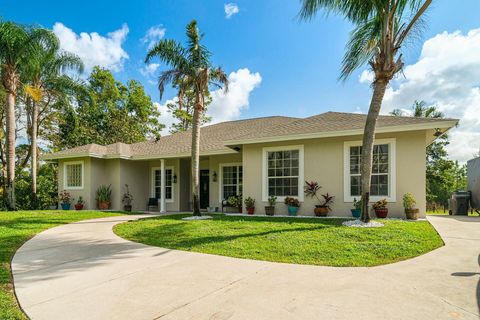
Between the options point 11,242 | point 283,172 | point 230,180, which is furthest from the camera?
point 230,180

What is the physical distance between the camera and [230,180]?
1502cm

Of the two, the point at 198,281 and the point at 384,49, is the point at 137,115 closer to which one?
the point at 384,49

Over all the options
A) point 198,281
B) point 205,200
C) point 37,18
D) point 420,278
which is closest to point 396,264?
point 420,278

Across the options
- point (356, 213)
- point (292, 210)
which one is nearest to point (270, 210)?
point (292, 210)

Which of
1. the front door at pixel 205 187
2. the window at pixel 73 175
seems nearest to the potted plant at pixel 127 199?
the window at pixel 73 175

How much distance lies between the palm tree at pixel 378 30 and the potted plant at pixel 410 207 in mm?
2200

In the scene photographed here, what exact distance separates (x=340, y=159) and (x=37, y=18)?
15645 mm

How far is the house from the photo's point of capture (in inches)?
400

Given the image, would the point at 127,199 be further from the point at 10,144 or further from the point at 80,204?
the point at 10,144

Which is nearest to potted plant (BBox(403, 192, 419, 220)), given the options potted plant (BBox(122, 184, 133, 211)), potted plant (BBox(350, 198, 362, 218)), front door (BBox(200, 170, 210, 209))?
potted plant (BBox(350, 198, 362, 218))

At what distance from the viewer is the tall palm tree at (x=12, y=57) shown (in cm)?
1407

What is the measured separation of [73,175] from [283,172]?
39.7 feet

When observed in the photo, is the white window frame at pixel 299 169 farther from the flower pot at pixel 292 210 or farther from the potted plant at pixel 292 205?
the flower pot at pixel 292 210

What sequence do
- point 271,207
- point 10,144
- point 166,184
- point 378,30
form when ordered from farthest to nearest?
point 166,184 → point 10,144 → point 271,207 → point 378,30
